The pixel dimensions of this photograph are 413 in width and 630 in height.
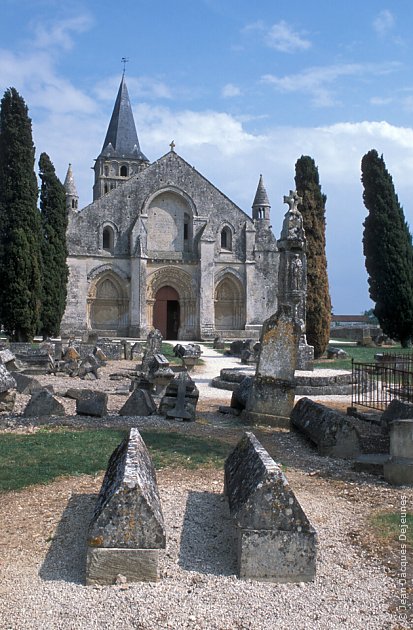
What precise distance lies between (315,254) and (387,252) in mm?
8082

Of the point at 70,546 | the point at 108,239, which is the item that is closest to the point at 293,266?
the point at 70,546

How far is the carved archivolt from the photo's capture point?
39.4 m

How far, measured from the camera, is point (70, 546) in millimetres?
4383

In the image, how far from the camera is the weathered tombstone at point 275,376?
10.0 meters

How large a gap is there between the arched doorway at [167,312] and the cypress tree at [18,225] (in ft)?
40.0

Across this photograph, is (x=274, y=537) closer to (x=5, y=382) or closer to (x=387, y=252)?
(x=5, y=382)

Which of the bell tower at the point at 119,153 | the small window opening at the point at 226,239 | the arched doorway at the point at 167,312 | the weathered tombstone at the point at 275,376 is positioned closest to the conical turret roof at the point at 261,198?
the small window opening at the point at 226,239

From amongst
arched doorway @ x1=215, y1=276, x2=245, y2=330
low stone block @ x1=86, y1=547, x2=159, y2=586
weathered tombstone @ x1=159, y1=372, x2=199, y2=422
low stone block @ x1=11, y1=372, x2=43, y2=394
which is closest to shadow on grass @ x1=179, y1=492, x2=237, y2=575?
low stone block @ x1=86, y1=547, x2=159, y2=586

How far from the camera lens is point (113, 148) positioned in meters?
50.2

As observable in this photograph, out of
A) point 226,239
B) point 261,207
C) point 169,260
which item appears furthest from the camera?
point 261,207

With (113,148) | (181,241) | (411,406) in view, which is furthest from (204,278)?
(411,406)

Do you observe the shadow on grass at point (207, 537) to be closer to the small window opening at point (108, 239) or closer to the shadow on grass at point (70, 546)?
the shadow on grass at point (70, 546)

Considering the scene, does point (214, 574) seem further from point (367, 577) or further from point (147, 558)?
point (367, 577)

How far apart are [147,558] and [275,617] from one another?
878 mm
